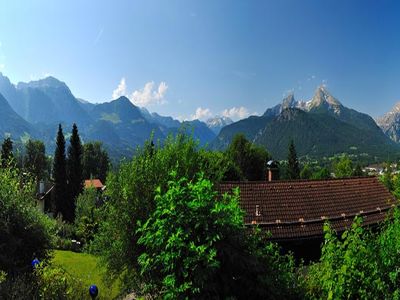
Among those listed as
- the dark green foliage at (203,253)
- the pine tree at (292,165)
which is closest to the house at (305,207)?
the dark green foliage at (203,253)

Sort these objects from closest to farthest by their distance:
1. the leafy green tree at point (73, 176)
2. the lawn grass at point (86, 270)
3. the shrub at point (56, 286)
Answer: the shrub at point (56, 286) < the lawn grass at point (86, 270) < the leafy green tree at point (73, 176)

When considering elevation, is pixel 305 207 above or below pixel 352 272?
below

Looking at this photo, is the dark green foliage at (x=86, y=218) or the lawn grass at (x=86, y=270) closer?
the lawn grass at (x=86, y=270)

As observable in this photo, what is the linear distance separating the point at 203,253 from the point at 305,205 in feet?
56.5

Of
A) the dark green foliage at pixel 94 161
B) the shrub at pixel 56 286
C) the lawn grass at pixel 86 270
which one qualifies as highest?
the dark green foliage at pixel 94 161

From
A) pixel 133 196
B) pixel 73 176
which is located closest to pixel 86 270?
pixel 133 196

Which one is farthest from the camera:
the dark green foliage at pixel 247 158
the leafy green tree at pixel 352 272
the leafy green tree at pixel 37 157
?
the leafy green tree at pixel 37 157

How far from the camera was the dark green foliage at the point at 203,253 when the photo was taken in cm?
579

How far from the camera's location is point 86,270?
23797mm

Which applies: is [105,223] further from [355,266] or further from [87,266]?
[87,266]

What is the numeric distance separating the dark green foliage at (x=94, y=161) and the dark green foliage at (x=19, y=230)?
8361cm

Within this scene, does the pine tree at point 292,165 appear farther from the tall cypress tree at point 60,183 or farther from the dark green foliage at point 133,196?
the dark green foliage at point 133,196

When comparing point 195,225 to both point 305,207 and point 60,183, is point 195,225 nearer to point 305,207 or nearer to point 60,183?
point 305,207

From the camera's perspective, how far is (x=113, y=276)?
12219mm
